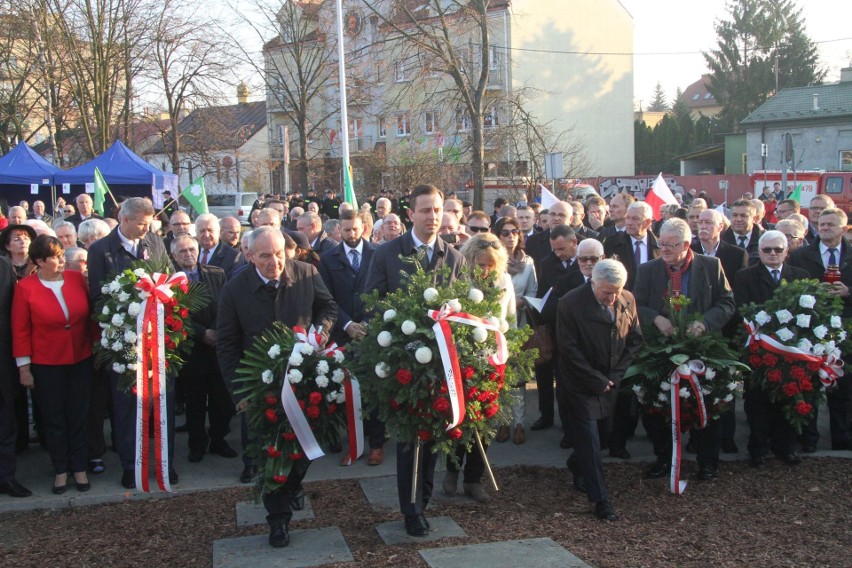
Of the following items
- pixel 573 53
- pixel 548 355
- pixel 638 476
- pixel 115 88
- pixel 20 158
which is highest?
pixel 573 53

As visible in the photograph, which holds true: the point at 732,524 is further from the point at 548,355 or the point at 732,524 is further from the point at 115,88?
the point at 115,88

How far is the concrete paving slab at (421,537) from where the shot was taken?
533 centimetres

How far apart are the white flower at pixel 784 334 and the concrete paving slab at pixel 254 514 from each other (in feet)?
13.1

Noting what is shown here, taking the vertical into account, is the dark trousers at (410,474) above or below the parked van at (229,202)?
below

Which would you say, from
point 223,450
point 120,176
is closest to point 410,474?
point 223,450

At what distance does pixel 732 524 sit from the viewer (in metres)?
5.67

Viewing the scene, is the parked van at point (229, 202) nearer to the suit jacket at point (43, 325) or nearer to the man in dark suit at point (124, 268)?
the man in dark suit at point (124, 268)

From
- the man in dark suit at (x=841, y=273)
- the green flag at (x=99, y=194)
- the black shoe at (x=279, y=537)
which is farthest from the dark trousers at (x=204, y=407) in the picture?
the green flag at (x=99, y=194)

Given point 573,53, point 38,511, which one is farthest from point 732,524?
point 573,53

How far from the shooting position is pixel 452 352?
4.86 m

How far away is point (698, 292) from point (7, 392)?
223 inches

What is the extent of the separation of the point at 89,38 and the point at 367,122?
2315 centimetres

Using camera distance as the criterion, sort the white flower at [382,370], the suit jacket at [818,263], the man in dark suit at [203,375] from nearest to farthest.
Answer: the white flower at [382,370], the man in dark suit at [203,375], the suit jacket at [818,263]

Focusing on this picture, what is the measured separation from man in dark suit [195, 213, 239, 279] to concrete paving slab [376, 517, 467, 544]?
3.75 metres
